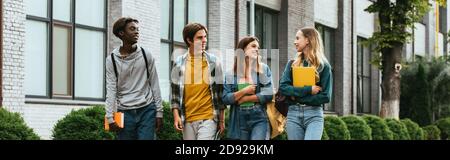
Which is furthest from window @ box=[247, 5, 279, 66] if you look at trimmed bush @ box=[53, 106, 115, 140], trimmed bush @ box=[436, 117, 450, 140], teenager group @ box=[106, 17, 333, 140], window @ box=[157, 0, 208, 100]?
teenager group @ box=[106, 17, 333, 140]

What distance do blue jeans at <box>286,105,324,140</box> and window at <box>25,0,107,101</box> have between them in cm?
1037

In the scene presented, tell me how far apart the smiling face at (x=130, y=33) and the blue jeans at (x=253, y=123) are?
1.49 meters

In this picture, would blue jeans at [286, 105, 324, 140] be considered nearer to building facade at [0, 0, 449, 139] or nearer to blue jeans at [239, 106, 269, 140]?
blue jeans at [239, 106, 269, 140]

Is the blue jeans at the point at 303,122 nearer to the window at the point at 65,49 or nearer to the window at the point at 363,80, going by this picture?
the window at the point at 65,49

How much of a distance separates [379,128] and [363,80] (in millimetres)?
14082

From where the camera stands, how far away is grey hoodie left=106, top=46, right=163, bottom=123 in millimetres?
9453

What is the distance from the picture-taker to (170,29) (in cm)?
2475

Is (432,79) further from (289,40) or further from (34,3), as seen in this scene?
(34,3)

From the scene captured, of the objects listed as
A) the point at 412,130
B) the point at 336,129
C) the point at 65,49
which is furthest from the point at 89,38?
the point at 412,130

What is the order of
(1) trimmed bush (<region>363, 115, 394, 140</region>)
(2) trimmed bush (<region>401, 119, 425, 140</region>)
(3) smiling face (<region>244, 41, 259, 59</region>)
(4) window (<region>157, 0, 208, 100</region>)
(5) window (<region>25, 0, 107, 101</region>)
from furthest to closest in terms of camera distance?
(2) trimmed bush (<region>401, 119, 425, 140</region>) < (1) trimmed bush (<region>363, 115, 394, 140</region>) < (4) window (<region>157, 0, 208, 100</region>) < (5) window (<region>25, 0, 107, 101</region>) < (3) smiling face (<region>244, 41, 259, 59</region>)

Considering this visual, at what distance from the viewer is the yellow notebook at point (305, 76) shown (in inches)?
388

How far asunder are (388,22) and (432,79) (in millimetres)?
10123

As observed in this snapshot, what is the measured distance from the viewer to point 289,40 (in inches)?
1264
